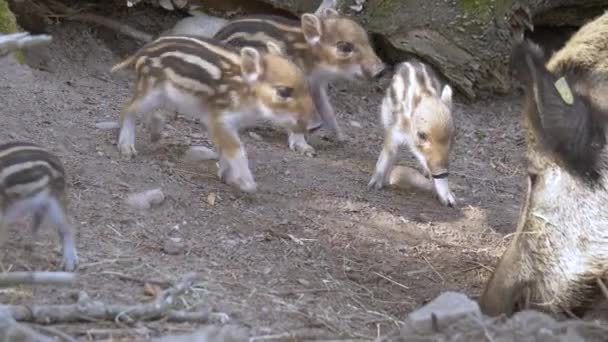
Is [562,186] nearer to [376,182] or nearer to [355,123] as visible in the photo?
[376,182]

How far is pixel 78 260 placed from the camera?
4.44 meters

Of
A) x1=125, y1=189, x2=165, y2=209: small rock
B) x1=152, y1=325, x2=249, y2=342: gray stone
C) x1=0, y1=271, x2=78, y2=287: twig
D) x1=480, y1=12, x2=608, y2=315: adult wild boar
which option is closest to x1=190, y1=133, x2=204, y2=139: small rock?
x1=125, y1=189, x2=165, y2=209: small rock

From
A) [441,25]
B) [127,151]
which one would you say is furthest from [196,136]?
[441,25]

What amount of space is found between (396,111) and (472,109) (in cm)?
219

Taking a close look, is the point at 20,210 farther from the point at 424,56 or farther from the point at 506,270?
the point at 424,56

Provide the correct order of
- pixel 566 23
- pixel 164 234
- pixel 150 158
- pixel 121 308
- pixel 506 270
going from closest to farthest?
pixel 121 308
pixel 506 270
pixel 164 234
pixel 150 158
pixel 566 23

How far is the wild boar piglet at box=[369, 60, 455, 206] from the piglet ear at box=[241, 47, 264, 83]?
0.90 m

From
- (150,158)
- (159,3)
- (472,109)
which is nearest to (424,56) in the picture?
(472,109)

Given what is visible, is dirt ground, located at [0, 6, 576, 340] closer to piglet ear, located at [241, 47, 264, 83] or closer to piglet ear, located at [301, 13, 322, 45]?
piglet ear, located at [241, 47, 264, 83]

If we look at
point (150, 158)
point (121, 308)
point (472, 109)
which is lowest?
point (472, 109)

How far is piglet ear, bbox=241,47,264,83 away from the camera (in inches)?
221

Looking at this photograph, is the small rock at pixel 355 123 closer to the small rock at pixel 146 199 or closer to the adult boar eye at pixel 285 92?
the adult boar eye at pixel 285 92

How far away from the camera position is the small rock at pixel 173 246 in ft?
Answer: 15.7

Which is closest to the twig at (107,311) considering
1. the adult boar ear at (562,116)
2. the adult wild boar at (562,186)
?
the adult wild boar at (562,186)
